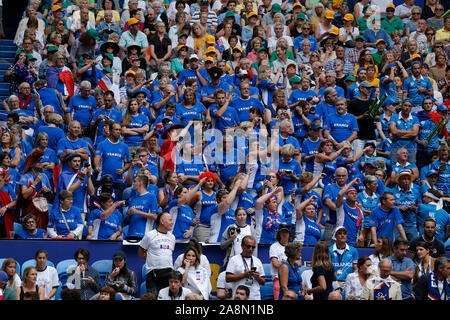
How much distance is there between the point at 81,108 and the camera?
54.9 ft

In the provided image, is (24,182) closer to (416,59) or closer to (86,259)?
(86,259)

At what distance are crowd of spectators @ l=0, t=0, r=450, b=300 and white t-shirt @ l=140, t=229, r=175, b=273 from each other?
0.02 metres

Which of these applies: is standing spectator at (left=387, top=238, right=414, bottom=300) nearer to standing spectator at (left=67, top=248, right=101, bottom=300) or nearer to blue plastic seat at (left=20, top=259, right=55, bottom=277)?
standing spectator at (left=67, top=248, right=101, bottom=300)

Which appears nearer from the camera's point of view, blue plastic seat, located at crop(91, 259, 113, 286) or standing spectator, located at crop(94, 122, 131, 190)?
blue plastic seat, located at crop(91, 259, 113, 286)

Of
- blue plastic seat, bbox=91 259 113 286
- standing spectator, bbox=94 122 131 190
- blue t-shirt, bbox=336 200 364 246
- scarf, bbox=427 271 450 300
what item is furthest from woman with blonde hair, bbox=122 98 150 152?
scarf, bbox=427 271 450 300

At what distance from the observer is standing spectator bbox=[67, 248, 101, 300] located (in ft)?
39.4

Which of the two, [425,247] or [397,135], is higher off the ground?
[397,135]

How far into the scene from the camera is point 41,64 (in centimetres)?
1789

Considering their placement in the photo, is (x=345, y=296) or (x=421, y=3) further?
(x=421, y=3)

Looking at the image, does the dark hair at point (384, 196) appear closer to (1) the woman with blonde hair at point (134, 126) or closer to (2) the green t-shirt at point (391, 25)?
(1) the woman with blonde hair at point (134, 126)

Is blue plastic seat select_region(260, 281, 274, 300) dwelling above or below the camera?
below

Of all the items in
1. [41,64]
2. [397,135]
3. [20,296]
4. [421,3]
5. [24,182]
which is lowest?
[20,296]

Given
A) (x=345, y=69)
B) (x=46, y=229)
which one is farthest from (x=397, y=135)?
(x=46, y=229)

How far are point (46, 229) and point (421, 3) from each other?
14.3 metres
